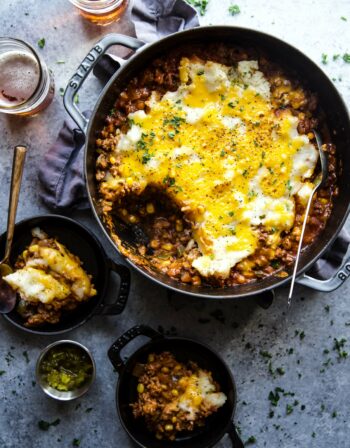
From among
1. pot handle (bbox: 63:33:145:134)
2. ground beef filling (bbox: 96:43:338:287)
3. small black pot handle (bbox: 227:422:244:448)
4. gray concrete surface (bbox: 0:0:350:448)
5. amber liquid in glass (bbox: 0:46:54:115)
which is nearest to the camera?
pot handle (bbox: 63:33:145:134)

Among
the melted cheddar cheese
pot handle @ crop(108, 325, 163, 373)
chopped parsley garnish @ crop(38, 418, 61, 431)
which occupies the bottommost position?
chopped parsley garnish @ crop(38, 418, 61, 431)

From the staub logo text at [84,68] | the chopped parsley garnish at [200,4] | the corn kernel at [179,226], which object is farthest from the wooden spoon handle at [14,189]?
the chopped parsley garnish at [200,4]

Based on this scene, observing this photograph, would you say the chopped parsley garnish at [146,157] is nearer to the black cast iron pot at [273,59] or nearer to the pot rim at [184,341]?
the black cast iron pot at [273,59]

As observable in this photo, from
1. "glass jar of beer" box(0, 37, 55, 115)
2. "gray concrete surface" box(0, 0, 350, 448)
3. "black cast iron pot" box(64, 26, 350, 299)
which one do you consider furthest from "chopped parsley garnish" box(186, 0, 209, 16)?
"glass jar of beer" box(0, 37, 55, 115)

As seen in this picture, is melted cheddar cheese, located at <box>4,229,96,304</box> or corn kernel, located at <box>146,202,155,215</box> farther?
corn kernel, located at <box>146,202,155,215</box>

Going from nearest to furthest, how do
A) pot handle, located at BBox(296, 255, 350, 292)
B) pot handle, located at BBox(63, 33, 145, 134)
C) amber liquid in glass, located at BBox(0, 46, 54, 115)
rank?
1. pot handle, located at BBox(63, 33, 145, 134)
2. pot handle, located at BBox(296, 255, 350, 292)
3. amber liquid in glass, located at BBox(0, 46, 54, 115)

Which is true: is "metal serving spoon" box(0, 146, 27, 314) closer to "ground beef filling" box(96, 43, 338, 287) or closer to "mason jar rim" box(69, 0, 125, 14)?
"ground beef filling" box(96, 43, 338, 287)

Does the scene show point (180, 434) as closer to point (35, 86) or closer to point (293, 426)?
point (293, 426)

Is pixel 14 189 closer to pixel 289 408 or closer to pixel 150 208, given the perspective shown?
pixel 150 208
